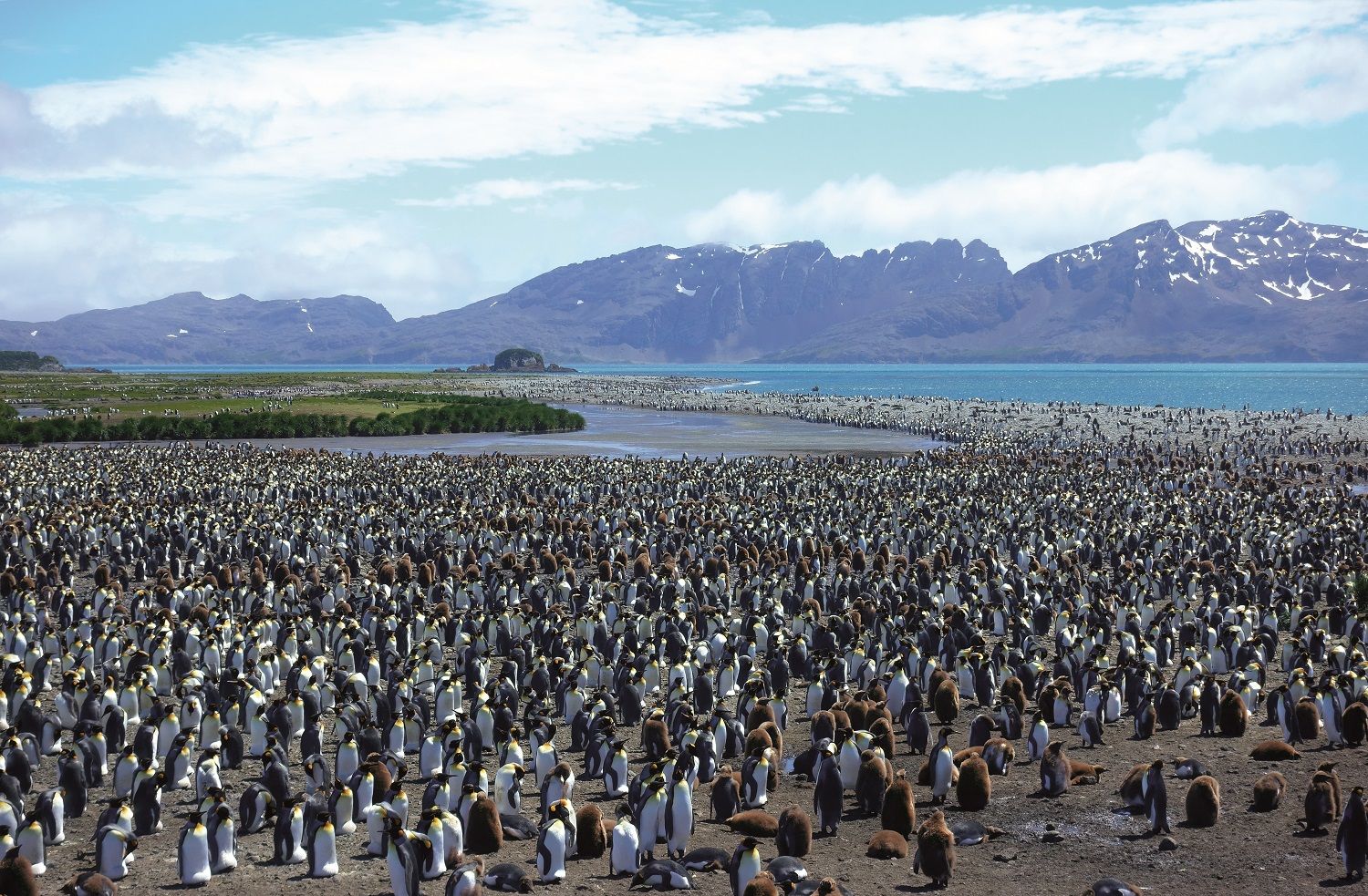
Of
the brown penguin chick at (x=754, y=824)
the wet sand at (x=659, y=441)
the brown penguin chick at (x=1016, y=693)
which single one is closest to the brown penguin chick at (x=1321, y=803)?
the brown penguin chick at (x=1016, y=693)

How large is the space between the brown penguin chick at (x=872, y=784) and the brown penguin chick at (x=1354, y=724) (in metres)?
6.42

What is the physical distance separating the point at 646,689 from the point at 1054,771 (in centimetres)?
656

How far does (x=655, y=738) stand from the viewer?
1541 cm

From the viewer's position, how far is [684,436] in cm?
7662

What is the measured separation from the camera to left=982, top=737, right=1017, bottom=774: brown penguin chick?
14844 mm

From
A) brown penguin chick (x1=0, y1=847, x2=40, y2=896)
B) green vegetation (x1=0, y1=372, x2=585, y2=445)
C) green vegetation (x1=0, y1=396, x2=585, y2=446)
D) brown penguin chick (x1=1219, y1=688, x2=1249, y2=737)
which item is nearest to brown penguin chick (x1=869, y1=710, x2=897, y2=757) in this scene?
brown penguin chick (x1=1219, y1=688, x2=1249, y2=737)

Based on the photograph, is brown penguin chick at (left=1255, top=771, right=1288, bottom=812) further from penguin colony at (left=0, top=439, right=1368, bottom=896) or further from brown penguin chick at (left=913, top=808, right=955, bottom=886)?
brown penguin chick at (left=913, top=808, right=955, bottom=886)

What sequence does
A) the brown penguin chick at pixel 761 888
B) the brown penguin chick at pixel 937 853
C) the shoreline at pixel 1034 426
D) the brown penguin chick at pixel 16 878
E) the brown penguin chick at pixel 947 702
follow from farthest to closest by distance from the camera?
the shoreline at pixel 1034 426 < the brown penguin chick at pixel 947 702 < the brown penguin chick at pixel 937 853 < the brown penguin chick at pixel 16 878 < the brown penguin chick at pixel 761 888

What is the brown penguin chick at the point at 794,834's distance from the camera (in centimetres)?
1217

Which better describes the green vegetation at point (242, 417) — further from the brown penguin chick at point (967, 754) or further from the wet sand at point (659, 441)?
the brown penguin chick at point (967, 754)

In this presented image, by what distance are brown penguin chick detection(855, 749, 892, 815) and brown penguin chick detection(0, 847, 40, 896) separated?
8.30 metres

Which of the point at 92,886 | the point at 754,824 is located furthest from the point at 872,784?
the point at 92,886

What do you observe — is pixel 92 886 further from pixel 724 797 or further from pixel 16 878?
pixel 724 797

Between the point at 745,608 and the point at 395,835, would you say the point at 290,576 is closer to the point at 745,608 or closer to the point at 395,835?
the point at 745,608
